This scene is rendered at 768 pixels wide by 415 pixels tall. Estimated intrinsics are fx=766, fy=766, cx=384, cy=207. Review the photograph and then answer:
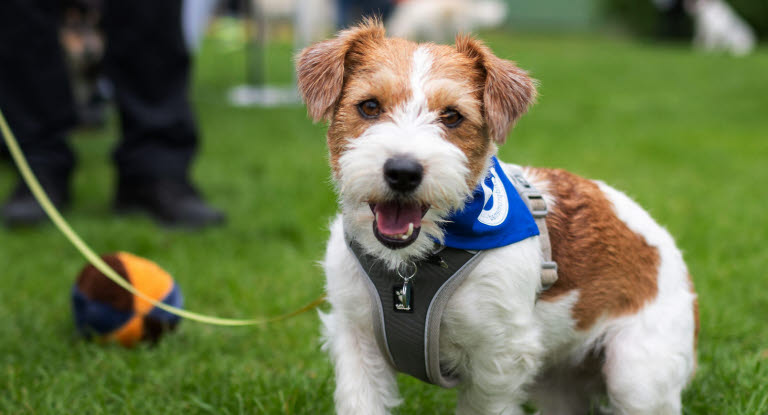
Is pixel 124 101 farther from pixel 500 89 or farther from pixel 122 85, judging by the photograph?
pixel 500 89

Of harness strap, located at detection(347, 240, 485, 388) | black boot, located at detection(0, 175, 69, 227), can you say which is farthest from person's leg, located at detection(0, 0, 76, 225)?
harness strap, located at detection(347, 240, 485, 388)

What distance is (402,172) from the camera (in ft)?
7.36

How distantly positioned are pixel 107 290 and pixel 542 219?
2101mm

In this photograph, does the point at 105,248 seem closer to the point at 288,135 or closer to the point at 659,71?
the point at 288,135

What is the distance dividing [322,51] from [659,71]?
573 inches

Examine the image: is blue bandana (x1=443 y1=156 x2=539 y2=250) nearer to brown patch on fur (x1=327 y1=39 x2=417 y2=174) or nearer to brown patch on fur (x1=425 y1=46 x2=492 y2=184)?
brown patch on fur (x1=425 y1=46 x2=492 y2=184)

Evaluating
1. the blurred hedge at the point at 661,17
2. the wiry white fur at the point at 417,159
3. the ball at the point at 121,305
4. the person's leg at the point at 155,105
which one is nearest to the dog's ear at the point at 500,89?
the wiry white fur at the point at 417,159

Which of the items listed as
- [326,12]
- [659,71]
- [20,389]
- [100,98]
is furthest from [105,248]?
[326,12]

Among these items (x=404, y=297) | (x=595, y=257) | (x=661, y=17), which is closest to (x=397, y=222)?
(x=404, y=297)

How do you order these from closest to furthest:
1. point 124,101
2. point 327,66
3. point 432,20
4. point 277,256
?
point 327,66, point 277,256, point 124,101, point 432,20


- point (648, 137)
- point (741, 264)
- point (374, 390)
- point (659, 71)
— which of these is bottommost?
point (659, 71)

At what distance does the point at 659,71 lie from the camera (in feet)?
51.9

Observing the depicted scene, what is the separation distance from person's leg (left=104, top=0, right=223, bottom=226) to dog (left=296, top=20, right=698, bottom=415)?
3014 mm

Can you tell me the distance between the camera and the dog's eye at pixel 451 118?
252cm
